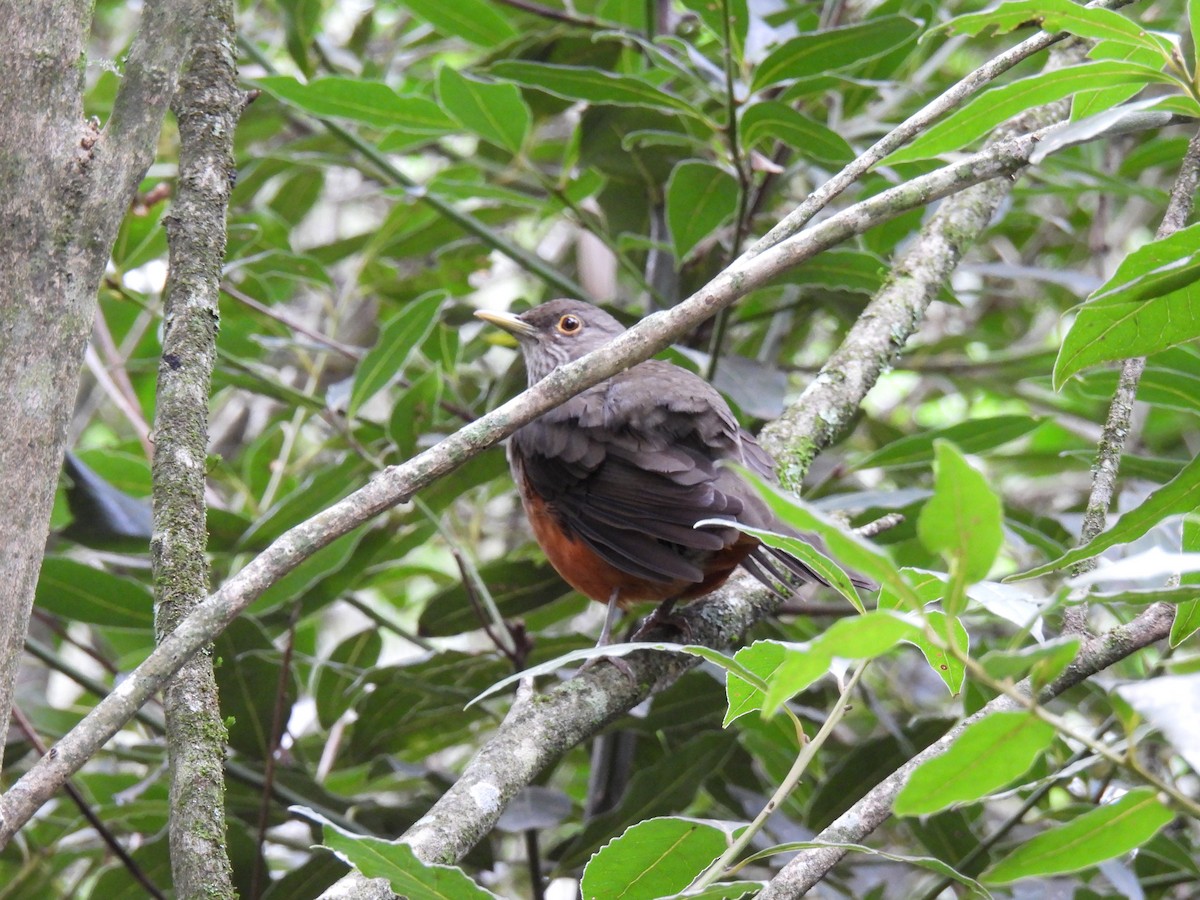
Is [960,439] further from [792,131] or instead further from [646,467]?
[792,131]

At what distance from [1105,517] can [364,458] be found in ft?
8.36

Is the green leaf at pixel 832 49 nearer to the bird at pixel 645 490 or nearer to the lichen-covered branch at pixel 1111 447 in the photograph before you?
the bird at pixel 645 490

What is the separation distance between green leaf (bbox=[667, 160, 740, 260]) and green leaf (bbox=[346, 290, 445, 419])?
92cm

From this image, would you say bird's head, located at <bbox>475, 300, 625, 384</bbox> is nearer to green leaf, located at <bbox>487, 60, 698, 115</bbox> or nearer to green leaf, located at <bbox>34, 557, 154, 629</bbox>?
green leaf, located at <bbox>487, 60, 698, 115</bbox>

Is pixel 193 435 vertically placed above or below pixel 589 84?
below

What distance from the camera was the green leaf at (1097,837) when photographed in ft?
4.71

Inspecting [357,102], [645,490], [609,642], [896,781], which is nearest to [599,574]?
[609,642]

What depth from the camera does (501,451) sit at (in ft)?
15.7

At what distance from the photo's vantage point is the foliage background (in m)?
3.84

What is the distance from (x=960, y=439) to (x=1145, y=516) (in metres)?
2.40

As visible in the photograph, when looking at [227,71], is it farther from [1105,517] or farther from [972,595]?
[1105,517]

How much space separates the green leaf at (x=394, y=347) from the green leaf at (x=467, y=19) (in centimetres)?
145

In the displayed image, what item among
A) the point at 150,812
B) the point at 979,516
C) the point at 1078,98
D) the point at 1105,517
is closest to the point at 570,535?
the point at 150,812

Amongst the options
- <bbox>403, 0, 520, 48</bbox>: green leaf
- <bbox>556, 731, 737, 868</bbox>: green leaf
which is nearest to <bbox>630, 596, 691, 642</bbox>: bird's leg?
<bbox>556, 731, 737, 868</bbox>: green leaf
